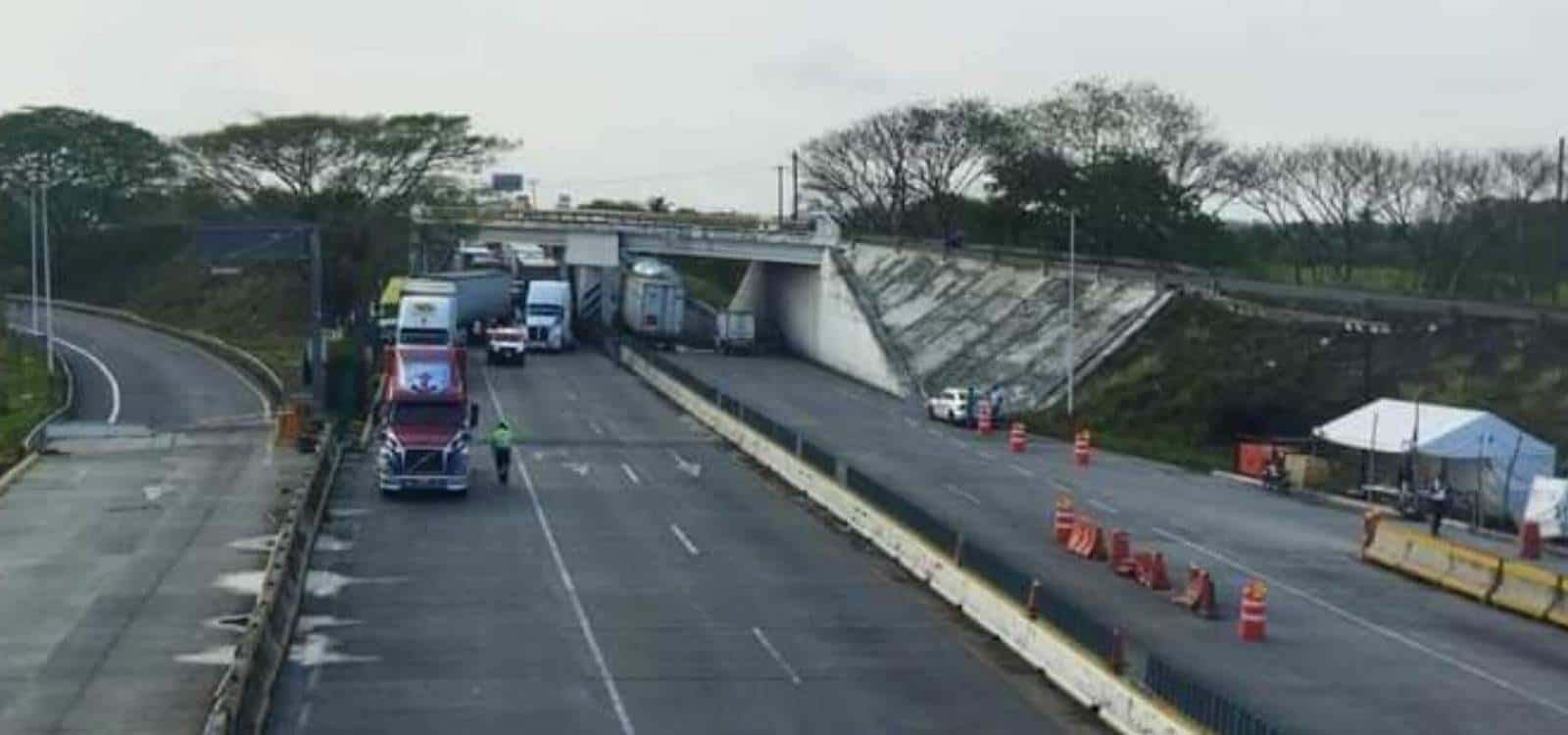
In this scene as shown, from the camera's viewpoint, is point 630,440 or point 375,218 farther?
point 375,218

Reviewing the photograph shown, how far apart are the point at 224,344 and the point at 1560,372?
55.8m

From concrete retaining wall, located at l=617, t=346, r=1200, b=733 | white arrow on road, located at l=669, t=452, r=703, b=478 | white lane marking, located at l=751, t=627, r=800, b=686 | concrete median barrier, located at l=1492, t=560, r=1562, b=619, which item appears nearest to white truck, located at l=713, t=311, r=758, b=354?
white arrow on road, located at l=669, t=452, r=703, b=478

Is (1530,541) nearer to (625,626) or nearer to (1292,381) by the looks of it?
(625,626)

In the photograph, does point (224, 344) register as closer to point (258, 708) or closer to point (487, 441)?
point (487, 441)

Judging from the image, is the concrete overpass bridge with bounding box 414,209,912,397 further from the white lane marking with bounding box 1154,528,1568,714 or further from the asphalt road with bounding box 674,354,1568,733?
the white lane marking with bounding box 1154,528,1568,714

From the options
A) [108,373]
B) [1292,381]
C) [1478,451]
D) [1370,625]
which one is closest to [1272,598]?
[1370,625]

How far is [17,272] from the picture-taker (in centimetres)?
13212

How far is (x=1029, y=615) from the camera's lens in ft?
101

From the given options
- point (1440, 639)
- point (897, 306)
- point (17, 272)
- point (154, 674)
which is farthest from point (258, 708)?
point (17, 272)

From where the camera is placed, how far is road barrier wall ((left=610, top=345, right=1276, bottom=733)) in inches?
951

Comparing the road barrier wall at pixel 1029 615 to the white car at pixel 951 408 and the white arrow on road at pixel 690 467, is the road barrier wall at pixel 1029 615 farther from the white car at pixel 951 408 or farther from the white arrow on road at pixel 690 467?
the white car at pixel 951 408

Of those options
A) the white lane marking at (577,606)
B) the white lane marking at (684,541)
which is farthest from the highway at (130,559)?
the white lane marking at (684,541)

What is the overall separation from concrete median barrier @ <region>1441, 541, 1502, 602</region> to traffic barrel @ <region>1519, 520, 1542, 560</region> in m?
3.80

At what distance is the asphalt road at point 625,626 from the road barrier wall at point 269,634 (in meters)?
0.33
